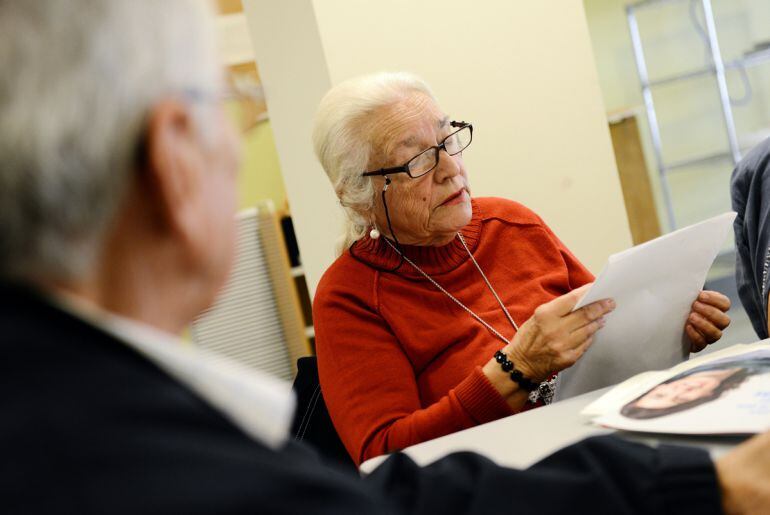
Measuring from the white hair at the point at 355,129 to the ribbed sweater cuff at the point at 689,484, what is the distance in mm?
1125

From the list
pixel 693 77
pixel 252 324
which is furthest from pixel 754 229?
pixel 693 77

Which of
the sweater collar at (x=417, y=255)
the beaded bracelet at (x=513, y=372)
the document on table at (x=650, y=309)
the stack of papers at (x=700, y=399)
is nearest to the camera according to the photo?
the stack of papers at (x=700, y=399)

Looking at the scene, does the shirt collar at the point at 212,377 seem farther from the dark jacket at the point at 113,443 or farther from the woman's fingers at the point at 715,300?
the woman's fingers at the point at 715,300

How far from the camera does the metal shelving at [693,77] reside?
6.35 metres

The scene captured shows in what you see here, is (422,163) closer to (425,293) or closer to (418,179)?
(418,179)

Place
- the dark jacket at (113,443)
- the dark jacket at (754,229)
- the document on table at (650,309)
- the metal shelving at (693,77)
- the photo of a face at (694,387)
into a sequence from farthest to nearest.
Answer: the metal shelving at (693,77) < the dark jacket at (754,229) < the document on table at (650,309) < the photo of a face at (694,387) < the dark jacket at (113,443)

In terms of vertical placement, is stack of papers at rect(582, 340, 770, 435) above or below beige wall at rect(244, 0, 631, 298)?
below

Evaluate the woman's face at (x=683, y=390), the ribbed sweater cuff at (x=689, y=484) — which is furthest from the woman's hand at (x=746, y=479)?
the woman's face at (x=683, y=390)

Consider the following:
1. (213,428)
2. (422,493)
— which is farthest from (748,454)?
(213,428)

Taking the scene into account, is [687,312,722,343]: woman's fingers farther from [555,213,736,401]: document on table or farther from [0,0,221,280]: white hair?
[0,0,221,280]: white hair

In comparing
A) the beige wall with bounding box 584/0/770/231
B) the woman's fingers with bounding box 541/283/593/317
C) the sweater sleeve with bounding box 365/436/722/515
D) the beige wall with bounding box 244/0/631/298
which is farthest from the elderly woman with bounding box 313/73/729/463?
the beige wall with bounding box 584/0/770/231

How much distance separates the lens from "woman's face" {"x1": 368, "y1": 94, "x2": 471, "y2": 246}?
1.83 metres

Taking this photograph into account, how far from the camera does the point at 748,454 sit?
0.84 m

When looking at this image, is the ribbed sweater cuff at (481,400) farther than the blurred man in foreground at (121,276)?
Yes
